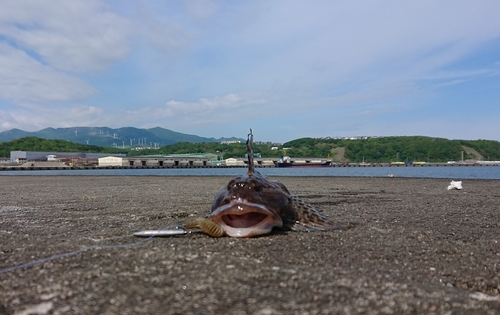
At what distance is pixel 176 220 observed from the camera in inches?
251

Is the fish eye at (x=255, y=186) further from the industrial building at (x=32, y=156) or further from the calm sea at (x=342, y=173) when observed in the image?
the industrial building at (x=32, y=156)

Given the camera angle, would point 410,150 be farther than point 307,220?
Yes

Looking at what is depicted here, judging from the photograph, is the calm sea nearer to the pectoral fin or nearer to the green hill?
the pectoral fin

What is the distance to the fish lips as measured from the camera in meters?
4.30

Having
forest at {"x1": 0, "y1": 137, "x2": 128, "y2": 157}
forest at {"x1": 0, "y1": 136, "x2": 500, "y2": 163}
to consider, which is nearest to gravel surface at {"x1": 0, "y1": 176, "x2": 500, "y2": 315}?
forest at {"x1": 0, "y1": 136, "x2": 500, "y2": 163}

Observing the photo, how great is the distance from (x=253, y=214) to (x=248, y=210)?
347mm

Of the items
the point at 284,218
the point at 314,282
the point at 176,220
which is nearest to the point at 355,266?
the point at 314,282

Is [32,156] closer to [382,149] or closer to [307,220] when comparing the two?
[307,220]

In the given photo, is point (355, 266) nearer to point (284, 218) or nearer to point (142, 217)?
point (284, 218)

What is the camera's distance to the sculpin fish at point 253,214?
14.3 feet

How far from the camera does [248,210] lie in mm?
4281

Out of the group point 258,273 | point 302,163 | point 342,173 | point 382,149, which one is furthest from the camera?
point 382,149

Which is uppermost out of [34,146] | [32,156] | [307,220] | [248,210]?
[34,146]

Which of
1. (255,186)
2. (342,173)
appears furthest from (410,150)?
(255,186)
